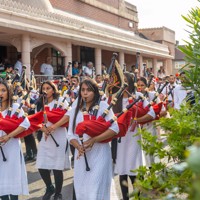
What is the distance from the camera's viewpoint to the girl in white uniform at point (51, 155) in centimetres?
595

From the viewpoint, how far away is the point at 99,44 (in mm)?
20984

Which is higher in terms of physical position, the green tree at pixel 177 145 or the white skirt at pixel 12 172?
the green tree at pixel 177 145

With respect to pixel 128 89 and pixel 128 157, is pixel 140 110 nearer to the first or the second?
pixel 128 89

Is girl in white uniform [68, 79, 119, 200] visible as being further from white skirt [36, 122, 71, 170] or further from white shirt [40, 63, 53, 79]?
white shirt [40, 63, 53, 79]

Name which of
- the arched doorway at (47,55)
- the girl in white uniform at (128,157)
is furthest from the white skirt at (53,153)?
the arched doorway at (47,55)

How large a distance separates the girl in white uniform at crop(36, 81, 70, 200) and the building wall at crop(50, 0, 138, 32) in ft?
64.6

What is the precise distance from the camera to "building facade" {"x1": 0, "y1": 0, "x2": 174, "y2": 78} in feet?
50.7

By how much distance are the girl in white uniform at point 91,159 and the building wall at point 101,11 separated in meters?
21.3

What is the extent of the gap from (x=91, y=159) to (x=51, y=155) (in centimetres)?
176

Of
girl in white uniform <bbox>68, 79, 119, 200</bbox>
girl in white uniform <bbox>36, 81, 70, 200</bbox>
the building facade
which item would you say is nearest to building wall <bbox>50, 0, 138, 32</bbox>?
the building facade

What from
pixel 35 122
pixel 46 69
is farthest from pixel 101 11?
pixel 35 122

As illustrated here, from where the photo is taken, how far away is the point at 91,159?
4441 mm

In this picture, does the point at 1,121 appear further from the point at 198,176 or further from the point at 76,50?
the point at 76,50

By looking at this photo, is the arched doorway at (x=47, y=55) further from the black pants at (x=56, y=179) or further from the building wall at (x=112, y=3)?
the black pants at (x=56, y=179)
